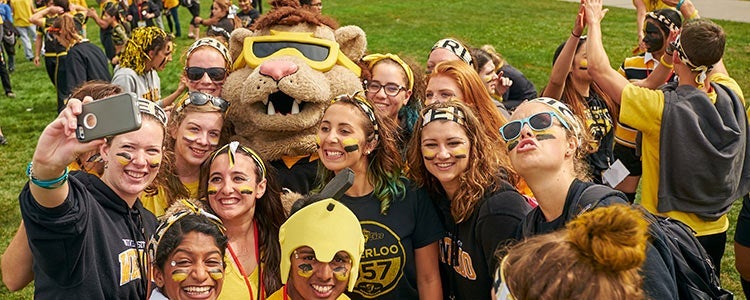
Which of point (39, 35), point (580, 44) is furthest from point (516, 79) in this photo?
point (39, 35)

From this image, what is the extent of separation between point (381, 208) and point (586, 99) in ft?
8.13

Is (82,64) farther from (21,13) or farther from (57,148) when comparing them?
(21,13)

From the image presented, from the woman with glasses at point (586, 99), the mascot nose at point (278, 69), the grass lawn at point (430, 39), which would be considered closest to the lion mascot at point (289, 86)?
the mascot nose at point (278, 69)

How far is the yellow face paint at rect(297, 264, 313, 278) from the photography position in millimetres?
3354

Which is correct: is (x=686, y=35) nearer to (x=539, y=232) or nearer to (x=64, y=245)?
(x=539, y=232)

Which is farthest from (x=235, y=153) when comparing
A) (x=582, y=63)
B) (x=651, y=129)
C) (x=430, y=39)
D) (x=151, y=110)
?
(x=430, y=39)

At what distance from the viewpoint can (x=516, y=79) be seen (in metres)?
7.18

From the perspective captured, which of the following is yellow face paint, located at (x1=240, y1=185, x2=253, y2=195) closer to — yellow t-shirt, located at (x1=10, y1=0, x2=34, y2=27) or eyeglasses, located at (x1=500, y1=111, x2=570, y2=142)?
eyeglasses, located at (x1=500, y1=111, x2=570, y2=142)

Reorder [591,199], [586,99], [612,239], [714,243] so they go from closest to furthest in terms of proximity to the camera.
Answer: [612,239] → [591,199] → [714,243] → [586,99]

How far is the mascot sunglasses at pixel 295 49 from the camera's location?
16.0 ft

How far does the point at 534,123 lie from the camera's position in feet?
11.0

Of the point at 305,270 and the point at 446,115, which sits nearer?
the point at 305,270

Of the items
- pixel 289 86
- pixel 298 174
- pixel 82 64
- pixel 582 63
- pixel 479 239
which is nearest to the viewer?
pixel 479 239

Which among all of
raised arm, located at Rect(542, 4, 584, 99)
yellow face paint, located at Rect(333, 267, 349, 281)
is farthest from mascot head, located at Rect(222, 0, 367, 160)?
yellow face paint, located at Rect(333, 267, 349, 281)
